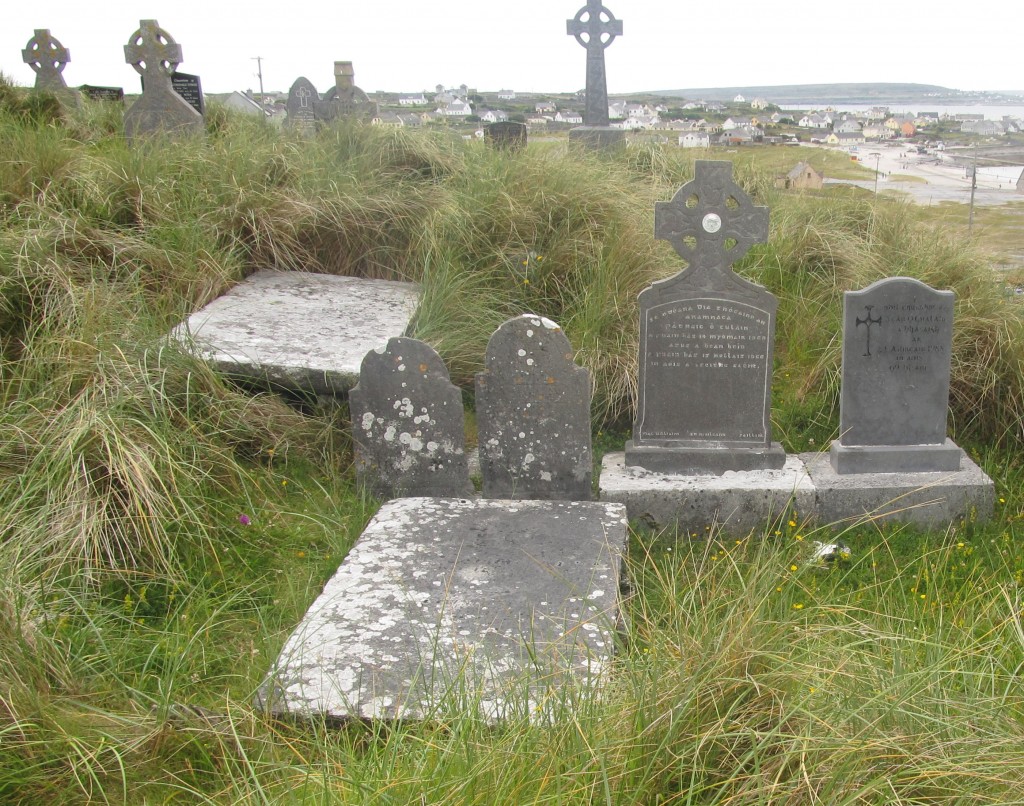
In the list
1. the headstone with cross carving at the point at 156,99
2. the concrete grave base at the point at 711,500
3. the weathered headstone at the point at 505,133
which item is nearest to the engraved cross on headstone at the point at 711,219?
the concrete grave base at the point at 711,500

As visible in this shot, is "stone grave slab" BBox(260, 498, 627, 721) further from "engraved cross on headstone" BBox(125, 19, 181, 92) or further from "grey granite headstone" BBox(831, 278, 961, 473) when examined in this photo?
"engraved cross on headstone" BBox(125, 19, 181, 92)

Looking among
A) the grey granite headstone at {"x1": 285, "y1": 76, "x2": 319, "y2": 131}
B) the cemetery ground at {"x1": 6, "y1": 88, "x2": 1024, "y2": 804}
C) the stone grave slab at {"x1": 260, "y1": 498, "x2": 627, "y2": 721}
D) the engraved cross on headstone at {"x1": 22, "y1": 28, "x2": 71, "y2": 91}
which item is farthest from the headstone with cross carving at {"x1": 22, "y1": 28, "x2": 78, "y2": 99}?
the stone grave slab at {"x1": 260, "y1": 498, "x2": 627, "y2": 721}

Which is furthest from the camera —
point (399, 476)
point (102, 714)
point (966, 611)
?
point (399, 476)

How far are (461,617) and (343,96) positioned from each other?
11.0 meters

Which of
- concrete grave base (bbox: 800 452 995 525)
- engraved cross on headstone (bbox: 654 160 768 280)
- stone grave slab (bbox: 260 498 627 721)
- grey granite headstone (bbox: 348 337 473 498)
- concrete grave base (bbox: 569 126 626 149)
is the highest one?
concrete grave base (bbox: 569 126 626 149)

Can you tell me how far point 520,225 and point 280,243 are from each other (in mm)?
1698

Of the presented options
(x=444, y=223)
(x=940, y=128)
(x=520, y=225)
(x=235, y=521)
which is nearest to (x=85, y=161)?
(x=444, y=223)

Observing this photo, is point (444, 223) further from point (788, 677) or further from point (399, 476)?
point (788, 677)

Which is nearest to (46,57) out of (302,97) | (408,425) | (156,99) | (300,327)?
(302,97)

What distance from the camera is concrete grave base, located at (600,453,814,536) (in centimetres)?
448

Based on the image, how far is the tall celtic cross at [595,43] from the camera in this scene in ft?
36.7

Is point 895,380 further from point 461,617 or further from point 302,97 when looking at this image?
point 302,97

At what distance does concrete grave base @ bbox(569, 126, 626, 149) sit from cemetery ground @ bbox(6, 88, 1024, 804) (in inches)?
67.1

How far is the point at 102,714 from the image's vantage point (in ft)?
8.73
